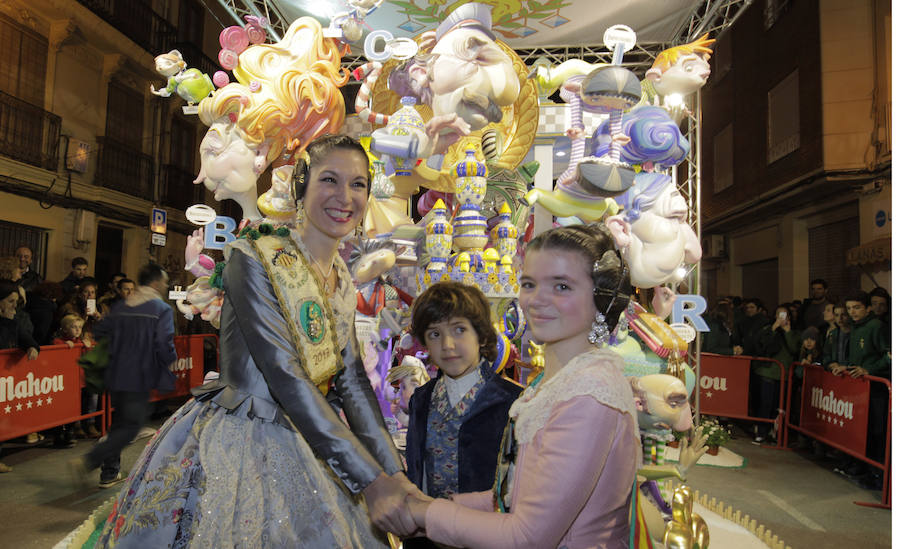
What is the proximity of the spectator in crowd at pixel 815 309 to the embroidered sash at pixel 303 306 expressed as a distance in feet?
21.5

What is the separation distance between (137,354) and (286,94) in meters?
2.30

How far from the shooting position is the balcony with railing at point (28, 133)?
7883mm

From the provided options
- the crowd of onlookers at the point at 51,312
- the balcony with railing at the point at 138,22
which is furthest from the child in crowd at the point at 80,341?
the balcony with railing at the point at 138,22

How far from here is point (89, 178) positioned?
30.9 feet

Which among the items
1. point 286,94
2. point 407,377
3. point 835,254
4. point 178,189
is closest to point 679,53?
point 286,94

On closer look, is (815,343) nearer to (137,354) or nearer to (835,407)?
(835,407)

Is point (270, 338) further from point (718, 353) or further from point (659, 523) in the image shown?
point (718, 353)

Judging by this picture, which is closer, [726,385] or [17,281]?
[17,281]

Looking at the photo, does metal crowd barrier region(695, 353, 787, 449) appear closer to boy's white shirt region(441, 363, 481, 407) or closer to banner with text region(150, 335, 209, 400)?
boy's white shirt region(441, 363, 481, 407)

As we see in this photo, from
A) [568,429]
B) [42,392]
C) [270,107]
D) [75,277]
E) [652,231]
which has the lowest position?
[42,392]

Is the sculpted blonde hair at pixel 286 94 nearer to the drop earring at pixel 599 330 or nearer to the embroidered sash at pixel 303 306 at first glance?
the embroidered sash at pixel 303 306

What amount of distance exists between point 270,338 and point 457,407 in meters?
0.83

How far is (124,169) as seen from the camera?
10.2 meters

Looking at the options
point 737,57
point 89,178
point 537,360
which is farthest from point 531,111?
point 737,57
